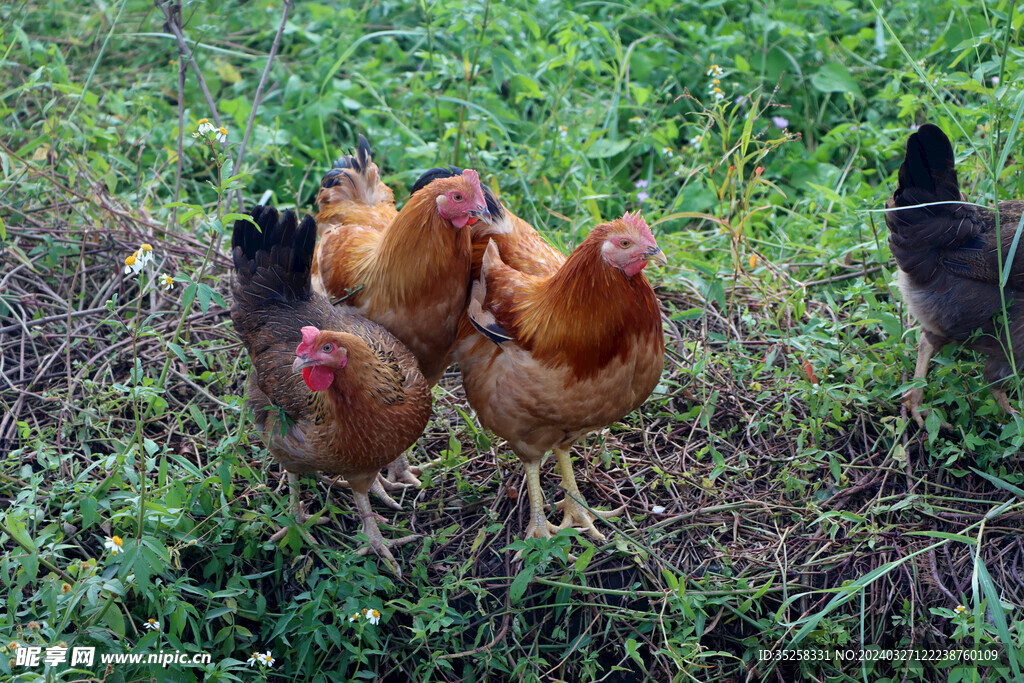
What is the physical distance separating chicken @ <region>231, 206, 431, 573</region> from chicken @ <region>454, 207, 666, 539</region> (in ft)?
1.23

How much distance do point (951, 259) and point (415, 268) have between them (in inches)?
95.1

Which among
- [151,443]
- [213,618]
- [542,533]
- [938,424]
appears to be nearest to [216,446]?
[151,443]

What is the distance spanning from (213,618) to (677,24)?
5.25m

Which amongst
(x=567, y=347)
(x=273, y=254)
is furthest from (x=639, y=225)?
(x=273, y=254)

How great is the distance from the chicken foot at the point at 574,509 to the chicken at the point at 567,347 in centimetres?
3

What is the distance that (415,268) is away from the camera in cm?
361

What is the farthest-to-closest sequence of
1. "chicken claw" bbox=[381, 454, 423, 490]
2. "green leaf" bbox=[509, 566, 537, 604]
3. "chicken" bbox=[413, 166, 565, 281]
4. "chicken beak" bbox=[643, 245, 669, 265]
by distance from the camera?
"chicken claw" bbox=[381, 454, 423, 490] → "chicken" bbox=[413, 166, 565, 281] → "green leaf" bbox=[509, 566, 537, 604] → "chicken beak" bbox=[643, 245, 669, 265]

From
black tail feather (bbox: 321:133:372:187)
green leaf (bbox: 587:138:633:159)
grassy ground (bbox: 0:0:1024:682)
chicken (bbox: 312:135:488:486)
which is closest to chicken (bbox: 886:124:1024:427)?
grassy ground (bbox: 0:0:1024:682)

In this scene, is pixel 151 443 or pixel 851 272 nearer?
pixel 151 443

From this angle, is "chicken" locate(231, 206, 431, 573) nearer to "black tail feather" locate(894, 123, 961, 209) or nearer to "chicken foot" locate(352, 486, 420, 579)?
"chicken foot" locate(352, 486, 420, 579)

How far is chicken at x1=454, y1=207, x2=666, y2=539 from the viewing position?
322 centimetres

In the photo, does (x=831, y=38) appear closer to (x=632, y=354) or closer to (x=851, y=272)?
(x=851, y=272)

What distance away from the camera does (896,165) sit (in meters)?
5.62

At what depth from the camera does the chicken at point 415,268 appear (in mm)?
3586
